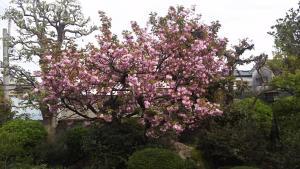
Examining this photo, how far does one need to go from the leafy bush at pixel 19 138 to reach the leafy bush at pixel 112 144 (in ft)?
6.90

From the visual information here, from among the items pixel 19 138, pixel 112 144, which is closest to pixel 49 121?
pixel 19 138

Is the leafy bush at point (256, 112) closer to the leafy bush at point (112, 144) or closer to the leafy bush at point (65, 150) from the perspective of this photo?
the leafy bush at point (112, 144)

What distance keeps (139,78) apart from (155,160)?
2.13 meters

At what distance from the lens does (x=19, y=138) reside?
12.8 metres

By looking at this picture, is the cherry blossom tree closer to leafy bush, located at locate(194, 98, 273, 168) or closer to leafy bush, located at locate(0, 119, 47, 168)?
leafy bush, located at locate(194, 98, 273, 168)

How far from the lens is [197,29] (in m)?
12.9

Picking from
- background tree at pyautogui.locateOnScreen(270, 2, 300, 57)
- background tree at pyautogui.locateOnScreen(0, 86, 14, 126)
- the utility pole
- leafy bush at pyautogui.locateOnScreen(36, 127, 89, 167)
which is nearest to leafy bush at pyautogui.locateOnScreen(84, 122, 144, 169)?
leafy bush at pyautogui.locateOnScreen(36, 127, 89, 167)

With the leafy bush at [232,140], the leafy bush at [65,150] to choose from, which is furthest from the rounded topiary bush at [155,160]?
the leafy bush at [65,150]

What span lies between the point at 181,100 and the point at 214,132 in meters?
1.36

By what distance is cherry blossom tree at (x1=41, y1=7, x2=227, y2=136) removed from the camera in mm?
10445

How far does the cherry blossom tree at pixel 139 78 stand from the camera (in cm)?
1045

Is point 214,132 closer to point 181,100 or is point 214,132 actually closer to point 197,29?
point 181,100

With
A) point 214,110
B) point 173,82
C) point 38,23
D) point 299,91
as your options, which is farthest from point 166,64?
point 38,23

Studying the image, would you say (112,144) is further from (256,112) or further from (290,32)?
(290,32)
